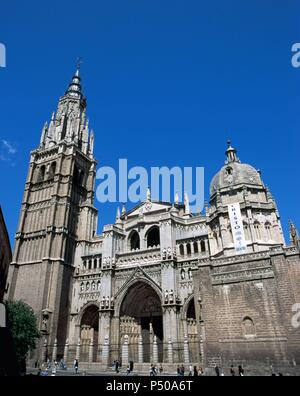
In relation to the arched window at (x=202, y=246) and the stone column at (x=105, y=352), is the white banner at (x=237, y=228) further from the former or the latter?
the stone column at (x=105, y=352)

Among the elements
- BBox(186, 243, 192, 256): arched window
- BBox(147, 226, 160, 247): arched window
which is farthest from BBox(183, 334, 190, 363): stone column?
BBox(147, 226, 160, 247): arched window

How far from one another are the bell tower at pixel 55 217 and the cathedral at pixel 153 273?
15cm

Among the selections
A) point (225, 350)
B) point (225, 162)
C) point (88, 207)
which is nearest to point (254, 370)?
point (225, 350)

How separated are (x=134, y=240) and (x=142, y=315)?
1012 cm

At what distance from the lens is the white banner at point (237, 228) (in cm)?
2867

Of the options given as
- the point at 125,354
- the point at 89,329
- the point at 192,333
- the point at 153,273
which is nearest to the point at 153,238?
the point at 153,273

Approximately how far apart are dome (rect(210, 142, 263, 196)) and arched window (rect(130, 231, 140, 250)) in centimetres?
1214

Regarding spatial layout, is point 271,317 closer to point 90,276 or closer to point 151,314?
point 151,314

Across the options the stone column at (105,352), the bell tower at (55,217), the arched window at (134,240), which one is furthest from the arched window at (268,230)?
the bell tower at (55,217)

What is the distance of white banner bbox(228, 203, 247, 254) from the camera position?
28673 mm

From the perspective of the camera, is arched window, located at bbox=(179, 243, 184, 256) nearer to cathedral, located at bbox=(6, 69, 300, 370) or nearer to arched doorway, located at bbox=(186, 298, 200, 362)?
cathedral, located at bbox=(6, 69, 300, 370)

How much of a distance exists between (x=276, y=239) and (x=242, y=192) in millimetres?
5858

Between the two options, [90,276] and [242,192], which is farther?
[90,276]

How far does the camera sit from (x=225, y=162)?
36.8m
